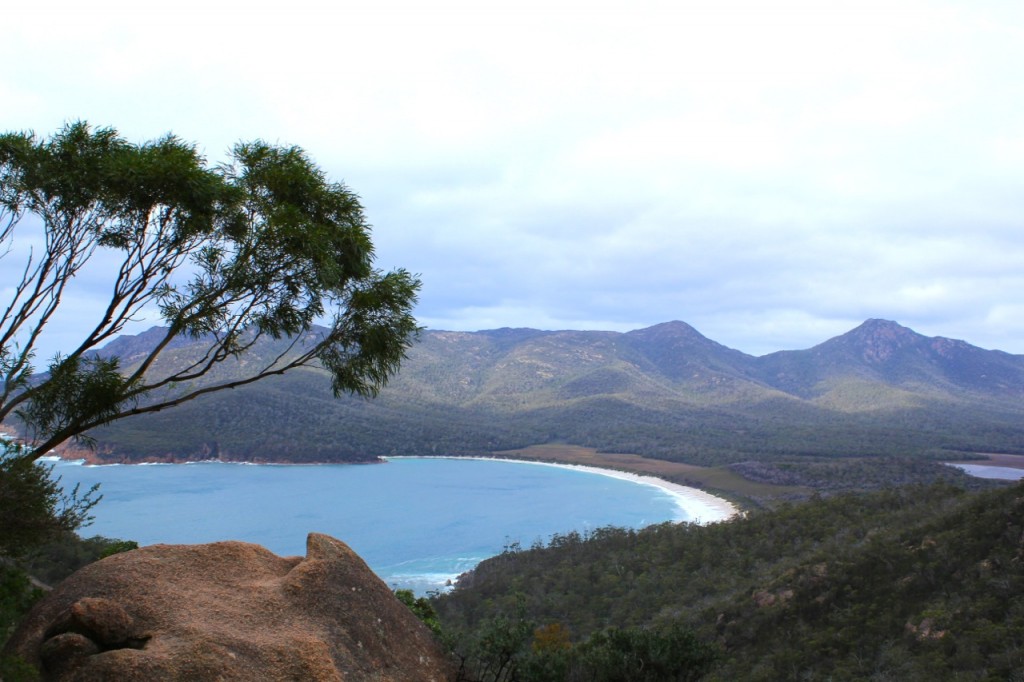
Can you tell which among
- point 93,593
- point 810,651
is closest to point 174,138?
point 93,593

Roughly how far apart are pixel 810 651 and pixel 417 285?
18.4 metres

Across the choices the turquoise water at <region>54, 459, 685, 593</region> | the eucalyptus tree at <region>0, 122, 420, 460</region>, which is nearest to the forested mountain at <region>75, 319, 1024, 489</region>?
the turquoise water at <region>54, 459, 685, 593</region>

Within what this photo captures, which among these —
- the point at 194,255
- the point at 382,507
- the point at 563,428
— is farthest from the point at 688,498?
the point at 194,255

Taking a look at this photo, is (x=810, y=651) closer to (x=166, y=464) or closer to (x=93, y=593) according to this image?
(x=93, y=593)

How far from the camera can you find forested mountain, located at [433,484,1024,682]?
13531 mm

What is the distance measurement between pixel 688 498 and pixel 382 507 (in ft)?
138

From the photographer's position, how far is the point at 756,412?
181 metres

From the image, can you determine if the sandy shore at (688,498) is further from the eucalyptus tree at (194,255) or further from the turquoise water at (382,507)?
the eucalyptus tree at (194,255)

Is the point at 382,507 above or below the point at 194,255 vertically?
below

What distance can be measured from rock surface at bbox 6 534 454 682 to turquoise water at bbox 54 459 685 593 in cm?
5070

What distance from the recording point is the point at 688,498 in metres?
95.8

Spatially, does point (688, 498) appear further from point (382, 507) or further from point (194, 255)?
point (194, 255)

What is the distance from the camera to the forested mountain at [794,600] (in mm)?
13531

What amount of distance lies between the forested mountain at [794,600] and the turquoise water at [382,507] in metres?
20.8
